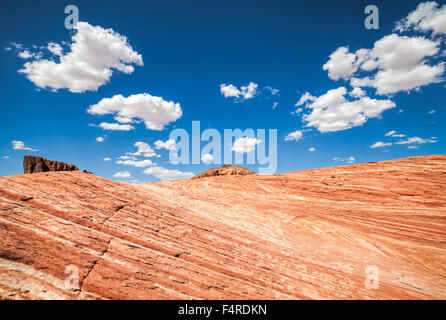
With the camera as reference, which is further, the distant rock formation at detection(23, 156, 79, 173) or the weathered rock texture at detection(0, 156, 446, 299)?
the distant rock formation at detection(23, 156, 79, 173)

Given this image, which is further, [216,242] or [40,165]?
[40,165]

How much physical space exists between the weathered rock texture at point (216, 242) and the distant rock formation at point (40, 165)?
9551 millimetres

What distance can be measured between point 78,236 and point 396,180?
2125 centimetres

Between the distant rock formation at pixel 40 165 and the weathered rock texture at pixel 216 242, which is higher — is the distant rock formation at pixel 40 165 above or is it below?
above

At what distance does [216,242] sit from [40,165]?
1884cm

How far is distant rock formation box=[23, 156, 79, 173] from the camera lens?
18.1 m

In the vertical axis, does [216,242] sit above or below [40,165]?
below

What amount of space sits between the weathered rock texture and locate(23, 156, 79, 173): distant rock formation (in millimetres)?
9551

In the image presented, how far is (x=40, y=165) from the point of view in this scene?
734 inches

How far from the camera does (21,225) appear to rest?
6664 mm

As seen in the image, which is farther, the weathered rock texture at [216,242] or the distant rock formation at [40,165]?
the distant rock formation at [40,165]

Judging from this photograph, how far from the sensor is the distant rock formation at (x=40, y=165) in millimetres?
18062
